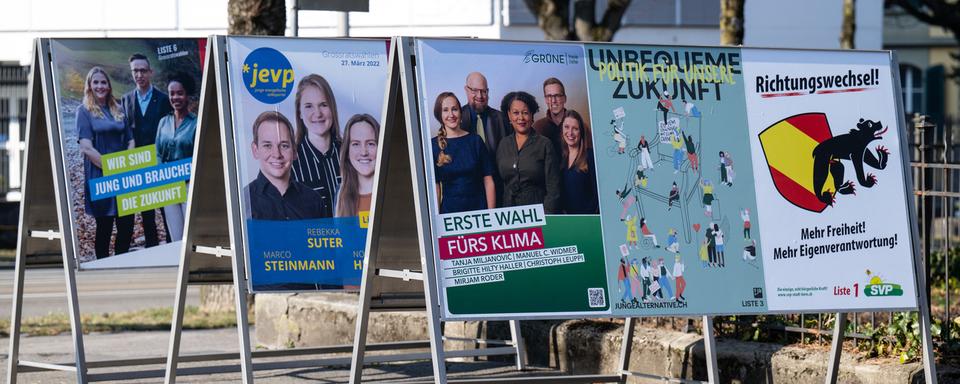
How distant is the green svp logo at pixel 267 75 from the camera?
7.14 m

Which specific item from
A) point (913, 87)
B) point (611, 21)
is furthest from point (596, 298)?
point (913, 87)

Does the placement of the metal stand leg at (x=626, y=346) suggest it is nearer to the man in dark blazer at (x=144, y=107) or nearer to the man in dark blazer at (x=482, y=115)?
the man in dark blazer at (x=482, y=115)

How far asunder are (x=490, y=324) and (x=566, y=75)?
11.3ft

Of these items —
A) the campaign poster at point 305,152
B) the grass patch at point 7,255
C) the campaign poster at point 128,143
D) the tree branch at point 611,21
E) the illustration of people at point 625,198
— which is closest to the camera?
the illustration of people at point 625,198

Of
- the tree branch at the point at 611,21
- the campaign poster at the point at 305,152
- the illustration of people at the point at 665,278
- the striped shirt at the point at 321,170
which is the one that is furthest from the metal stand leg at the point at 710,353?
the tree branch at the point at 611,21

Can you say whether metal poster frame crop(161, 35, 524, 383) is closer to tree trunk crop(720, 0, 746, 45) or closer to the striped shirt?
the striped shirt

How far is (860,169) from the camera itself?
6.29 meters

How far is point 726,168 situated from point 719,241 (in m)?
0.32

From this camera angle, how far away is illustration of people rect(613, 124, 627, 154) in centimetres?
591

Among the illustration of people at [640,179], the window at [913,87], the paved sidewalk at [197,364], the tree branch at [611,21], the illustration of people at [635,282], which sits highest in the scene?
the window at [913,87]

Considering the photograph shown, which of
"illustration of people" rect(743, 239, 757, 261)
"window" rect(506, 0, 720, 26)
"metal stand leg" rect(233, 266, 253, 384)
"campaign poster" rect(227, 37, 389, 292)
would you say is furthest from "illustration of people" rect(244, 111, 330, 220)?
"window" rect(506, 0, 720, 26)

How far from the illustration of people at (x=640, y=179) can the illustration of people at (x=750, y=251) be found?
0.54 m

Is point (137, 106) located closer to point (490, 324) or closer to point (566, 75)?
point (490, 324)

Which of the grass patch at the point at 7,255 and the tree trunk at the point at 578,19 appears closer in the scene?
the tree trunk at the point at 578,19
